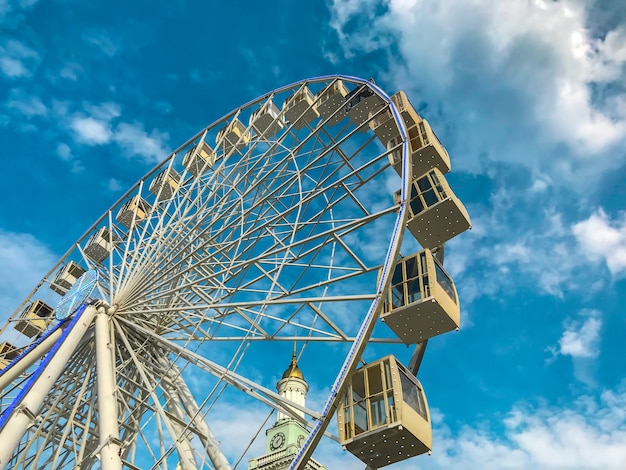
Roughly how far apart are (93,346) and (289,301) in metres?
6.52

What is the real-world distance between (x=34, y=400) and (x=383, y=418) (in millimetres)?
7326

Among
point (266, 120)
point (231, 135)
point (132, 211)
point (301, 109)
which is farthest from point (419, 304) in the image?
point (132, 211)

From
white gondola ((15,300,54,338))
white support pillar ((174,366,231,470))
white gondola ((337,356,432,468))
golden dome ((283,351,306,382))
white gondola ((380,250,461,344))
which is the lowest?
white gondola ((337,356,432,468))

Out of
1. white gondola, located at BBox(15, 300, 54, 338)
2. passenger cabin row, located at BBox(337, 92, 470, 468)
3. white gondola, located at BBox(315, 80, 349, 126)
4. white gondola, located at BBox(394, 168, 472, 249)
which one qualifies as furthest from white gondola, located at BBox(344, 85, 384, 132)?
white gondola, located at BBox(15, 300, 54, 338)

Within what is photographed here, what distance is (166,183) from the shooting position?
74.1ft

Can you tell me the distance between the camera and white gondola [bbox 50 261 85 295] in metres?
24.3

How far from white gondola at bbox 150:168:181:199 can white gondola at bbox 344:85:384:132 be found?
7.91 metres

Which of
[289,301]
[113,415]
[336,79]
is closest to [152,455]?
[113,415]

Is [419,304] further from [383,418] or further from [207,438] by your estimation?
[207,438]

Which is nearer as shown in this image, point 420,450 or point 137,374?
point 420,450

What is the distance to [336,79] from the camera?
1883cm

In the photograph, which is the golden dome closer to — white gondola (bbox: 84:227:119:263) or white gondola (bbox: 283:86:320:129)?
white gondola (bbox: 84:227:119:263)

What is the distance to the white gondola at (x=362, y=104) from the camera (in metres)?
17.3

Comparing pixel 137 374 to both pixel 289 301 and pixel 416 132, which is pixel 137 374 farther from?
pixel 416 132
